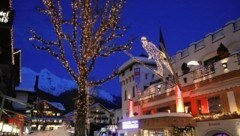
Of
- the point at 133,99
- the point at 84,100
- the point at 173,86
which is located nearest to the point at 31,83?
the point at 133,99

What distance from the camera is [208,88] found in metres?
18.8

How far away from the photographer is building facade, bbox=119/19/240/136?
1670 cm

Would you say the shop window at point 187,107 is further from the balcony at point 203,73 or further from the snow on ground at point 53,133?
the snow on ground at point 53,133

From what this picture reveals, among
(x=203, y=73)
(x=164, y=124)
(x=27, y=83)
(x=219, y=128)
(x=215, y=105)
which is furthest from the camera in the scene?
(x=27, y=83)

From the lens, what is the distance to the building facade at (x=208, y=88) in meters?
16.7

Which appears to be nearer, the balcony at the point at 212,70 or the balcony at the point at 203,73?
the balcony at the point at 212,70

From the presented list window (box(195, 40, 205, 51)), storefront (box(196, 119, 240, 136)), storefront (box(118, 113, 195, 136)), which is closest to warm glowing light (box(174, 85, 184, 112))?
storefront (box(118, 113, 195, 136))

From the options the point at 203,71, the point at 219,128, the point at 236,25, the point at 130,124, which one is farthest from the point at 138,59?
the point at 219,128

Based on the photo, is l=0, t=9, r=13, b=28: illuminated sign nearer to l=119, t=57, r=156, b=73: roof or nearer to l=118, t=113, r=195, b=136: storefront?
l=118, t=113, r=195, b=136: storefront

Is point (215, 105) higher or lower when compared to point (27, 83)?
lower

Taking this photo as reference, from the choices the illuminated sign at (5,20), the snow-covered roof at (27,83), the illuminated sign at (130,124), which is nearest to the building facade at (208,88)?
the illuminated sign at (130,124)

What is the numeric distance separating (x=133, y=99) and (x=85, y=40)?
74.1 ft

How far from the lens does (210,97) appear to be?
1888 centimetres

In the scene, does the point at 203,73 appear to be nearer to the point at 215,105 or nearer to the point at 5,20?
the point at 215,105
